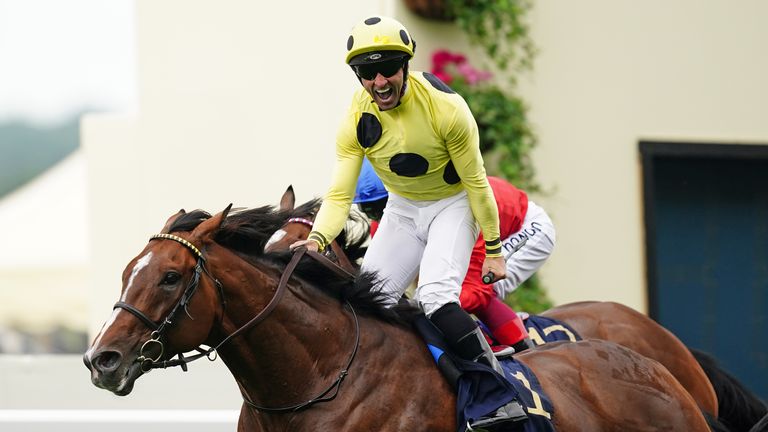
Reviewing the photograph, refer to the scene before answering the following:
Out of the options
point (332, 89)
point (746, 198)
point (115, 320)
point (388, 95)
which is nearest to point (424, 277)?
point (388, 95)

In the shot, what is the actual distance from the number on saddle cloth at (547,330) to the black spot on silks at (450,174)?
135 centimetres

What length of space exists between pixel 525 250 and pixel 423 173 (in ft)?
5.46

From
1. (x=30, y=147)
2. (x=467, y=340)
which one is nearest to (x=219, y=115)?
(x=467, y=340)

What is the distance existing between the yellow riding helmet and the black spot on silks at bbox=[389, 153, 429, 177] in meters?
0.35

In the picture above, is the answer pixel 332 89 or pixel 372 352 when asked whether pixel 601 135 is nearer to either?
pixel 332 89

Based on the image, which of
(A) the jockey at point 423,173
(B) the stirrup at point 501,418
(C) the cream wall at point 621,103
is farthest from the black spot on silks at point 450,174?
(C) the cream wall at point 621,103

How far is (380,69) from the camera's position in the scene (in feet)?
13.4

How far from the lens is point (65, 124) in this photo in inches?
1250

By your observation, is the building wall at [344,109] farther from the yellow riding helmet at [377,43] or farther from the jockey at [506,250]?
the yellow riding helmet at [377,43]

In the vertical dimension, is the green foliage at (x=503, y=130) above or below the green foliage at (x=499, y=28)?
below

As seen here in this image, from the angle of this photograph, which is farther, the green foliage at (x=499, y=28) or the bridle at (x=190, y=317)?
the green foliage at (x=499, y=28)

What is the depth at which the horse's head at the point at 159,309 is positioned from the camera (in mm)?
3561

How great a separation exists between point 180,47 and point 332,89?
1151 mm

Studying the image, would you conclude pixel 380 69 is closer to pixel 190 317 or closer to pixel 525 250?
pixel 190 317
